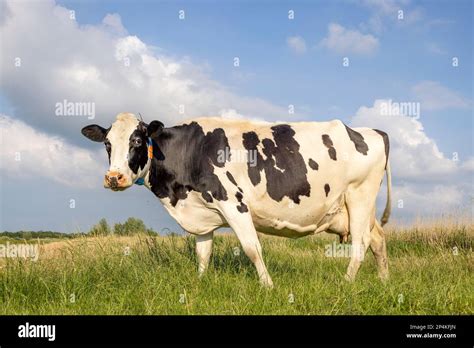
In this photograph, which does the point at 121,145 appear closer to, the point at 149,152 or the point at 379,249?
the point at 149,152

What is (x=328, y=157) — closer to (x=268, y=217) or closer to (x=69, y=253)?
(x=268, y=217)

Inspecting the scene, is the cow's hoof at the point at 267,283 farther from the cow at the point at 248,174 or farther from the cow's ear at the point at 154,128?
the cow's ear at the point at 154,128

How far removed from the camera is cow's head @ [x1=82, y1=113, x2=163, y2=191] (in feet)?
26.8

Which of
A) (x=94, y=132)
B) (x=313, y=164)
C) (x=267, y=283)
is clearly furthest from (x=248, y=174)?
(x=94, y=132)

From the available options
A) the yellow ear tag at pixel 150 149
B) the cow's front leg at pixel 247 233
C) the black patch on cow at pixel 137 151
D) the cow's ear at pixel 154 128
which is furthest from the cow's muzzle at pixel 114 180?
the cow's front leg at pixel 247 233

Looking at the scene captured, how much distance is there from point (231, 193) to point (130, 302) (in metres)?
2.39

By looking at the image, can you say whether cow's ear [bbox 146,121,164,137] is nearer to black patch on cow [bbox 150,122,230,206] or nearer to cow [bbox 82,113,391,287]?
cow [bbox 82,113,391,287]

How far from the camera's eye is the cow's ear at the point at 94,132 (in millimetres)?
8869

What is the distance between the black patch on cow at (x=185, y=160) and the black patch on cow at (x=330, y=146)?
1906 mm

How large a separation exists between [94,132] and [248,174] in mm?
2771

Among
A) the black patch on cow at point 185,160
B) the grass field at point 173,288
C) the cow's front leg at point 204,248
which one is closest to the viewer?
the grass field at point 173,288

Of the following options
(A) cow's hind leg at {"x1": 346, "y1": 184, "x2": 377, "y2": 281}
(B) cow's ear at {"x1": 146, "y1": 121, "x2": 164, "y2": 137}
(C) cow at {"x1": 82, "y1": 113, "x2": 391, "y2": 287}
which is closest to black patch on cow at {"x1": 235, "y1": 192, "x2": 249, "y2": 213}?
(C) cow at {"x1": 82, "y1": 113, "x2": 391, "y2": 287}

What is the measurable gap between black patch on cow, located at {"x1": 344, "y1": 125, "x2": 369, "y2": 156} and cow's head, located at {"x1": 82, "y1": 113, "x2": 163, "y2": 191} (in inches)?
143

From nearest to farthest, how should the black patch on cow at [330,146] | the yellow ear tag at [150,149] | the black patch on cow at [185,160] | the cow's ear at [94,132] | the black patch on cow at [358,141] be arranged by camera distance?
the black patch on cow at [185,160] < the yellow ear tag at [150,149] < the cow's ear at [94,132] < the black patch on cow at [330,146] < the black patch on cow at [358,141]
